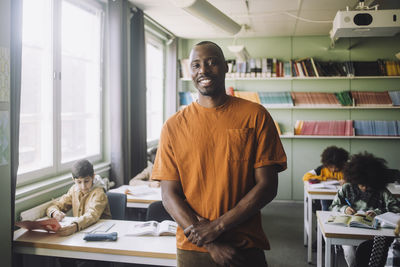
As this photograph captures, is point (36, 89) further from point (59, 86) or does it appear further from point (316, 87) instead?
point (316, 87)

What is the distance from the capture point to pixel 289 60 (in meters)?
6.78

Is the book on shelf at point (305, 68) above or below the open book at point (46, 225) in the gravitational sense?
above

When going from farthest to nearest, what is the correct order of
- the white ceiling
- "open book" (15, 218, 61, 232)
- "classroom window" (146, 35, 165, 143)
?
1. "classroom window" (146, 35, 165, 143)
2. the white ceiling
3. "open book" (15, 218, 61, 232)

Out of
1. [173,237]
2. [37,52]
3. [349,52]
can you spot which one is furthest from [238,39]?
[173,237]

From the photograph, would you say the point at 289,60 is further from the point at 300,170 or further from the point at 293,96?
the point at 300,170

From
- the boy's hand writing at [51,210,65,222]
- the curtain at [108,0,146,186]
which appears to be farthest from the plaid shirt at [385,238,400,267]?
the curtain at [108,0,146,186]

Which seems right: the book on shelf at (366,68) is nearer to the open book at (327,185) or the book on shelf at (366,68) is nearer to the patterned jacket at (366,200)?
the open book at (327,185)

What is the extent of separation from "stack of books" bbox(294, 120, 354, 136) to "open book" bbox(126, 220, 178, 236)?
14.9ft

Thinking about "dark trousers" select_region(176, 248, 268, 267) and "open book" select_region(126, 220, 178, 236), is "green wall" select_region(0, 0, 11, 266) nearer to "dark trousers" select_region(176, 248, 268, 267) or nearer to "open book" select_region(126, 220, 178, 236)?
"open book" select_region(126, 220, 178, 236)

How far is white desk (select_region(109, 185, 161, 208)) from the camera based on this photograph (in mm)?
3523

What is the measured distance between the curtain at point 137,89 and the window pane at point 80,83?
0.56 m

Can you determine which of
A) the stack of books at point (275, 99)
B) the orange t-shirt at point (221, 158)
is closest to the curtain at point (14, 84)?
the orange t-shirt at point (221, 158)

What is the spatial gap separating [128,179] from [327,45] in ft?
14.5

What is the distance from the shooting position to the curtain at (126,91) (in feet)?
14.0
